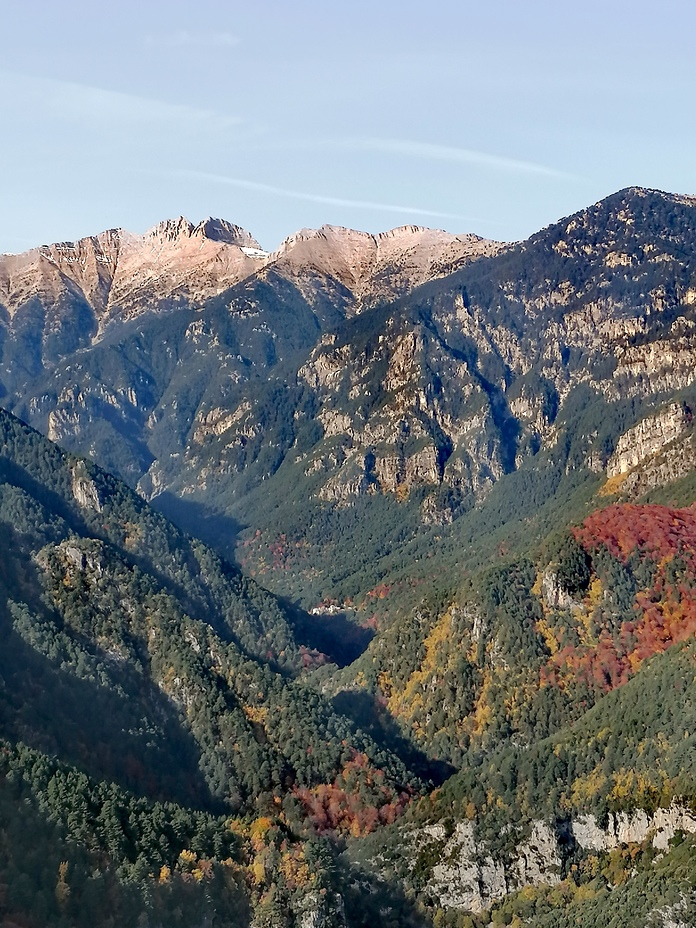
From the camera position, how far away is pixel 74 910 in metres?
198

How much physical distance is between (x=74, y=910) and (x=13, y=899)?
1099cm

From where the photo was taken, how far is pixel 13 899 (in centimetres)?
19200

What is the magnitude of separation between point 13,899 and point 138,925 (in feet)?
70.0

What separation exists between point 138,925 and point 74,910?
10847 mm

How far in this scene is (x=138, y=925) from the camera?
655 ft
